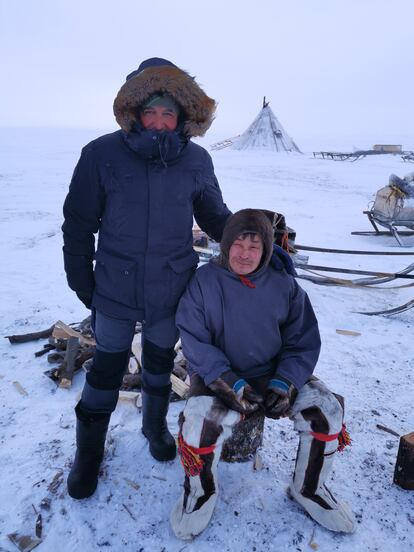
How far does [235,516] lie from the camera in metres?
2.19

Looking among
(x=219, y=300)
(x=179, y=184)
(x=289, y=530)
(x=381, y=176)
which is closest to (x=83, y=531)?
(x=289, y=530)

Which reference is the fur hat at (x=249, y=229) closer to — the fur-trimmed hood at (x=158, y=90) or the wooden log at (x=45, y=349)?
the fur-trimmed hood at (x=158, y=90)

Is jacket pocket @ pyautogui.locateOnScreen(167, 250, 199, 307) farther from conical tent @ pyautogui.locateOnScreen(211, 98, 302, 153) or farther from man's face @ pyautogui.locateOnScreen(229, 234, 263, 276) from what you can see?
conical tent @ pyautogui.locateOnScreen(211, 98, 302, 153)

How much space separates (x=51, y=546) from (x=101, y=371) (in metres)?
0.87

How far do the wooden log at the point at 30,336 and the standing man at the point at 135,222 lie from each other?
195cm

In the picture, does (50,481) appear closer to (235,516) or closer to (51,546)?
(51,546)

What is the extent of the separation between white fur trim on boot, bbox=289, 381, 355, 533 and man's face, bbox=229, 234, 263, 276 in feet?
2.31

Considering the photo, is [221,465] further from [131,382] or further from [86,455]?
[131,382]

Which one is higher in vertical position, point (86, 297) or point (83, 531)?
point (86, 297)

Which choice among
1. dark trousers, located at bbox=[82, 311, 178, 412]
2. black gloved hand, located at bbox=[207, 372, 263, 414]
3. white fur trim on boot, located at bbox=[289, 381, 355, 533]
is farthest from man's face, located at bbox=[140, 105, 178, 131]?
white fur trim on boot, located at bbox=[289, 381, 355, 533]

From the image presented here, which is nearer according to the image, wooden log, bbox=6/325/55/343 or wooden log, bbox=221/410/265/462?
wooden log, bbox=221/410/265/462

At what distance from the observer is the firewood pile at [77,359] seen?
324cm

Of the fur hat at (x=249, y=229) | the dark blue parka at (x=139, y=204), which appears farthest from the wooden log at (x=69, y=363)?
the fur hat at (x=249, y=229)

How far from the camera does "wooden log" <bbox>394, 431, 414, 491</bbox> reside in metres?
2.30
